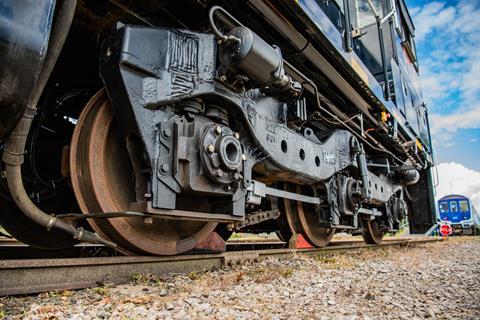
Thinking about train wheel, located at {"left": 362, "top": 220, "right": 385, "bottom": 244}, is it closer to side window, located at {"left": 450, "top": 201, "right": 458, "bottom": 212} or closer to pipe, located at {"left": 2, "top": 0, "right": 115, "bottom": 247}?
pipe, located at {"left": 2, "top": 0, "right": 115, "bottom": 247}

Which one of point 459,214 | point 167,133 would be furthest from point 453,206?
point 167,133

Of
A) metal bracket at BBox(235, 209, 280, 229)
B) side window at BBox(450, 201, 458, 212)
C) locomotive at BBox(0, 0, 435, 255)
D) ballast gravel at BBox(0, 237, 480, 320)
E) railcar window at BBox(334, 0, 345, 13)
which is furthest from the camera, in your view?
side window at BBox(450, 201, 458, 212)

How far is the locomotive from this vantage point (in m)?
1.48

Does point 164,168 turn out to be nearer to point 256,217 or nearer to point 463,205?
point 256,217

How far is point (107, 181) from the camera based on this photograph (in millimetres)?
2098

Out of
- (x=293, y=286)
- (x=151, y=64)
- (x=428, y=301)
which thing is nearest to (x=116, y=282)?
(x=293, y=286)

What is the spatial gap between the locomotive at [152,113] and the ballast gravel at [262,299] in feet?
1.17

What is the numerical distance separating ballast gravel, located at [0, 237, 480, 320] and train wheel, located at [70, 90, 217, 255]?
29 cm

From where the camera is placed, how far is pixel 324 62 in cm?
323

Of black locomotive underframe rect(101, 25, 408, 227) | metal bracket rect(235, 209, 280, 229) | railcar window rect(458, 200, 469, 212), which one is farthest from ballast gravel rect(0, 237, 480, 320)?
railcar window rect(458, 200, 469, 212)

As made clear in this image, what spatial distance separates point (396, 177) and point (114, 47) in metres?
5.48

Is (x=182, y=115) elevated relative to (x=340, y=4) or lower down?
lower down

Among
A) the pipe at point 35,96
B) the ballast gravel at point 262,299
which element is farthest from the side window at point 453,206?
the pipe at point 35,96

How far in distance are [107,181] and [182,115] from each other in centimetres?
60
